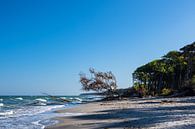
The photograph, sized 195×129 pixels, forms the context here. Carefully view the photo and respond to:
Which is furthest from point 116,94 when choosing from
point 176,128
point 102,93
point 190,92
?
point 176,128

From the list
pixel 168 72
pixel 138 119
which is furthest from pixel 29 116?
pixel 168 72

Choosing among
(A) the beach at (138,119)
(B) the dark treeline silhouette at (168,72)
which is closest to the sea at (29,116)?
(A) the beach at (138,119)

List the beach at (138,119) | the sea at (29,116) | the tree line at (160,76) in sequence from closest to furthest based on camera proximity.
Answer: the beach at (138,119)
the sea at (29,116)
the tree line at (160,76)

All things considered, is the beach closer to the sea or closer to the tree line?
the sea

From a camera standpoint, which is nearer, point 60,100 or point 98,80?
point 98,80

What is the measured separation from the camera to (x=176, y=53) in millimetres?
72500

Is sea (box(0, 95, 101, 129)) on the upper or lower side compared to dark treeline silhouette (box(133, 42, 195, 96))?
lower

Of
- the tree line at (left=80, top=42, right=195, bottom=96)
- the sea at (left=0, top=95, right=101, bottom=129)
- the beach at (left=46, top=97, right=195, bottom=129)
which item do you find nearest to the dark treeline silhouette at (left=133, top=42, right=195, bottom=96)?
the tree line at (left=80, top=42, right=195, bottom=96)

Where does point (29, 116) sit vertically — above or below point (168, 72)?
below

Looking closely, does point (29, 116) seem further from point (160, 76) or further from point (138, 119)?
point (160, 76)

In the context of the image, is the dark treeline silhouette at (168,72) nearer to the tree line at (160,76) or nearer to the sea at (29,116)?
the tree line at (160,76)

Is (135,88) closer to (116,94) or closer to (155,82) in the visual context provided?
(116,94)

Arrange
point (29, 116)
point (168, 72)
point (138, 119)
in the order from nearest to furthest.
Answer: point (138, 119), point (29, 116), point (168, 72)

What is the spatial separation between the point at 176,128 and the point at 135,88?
50.7 meters
